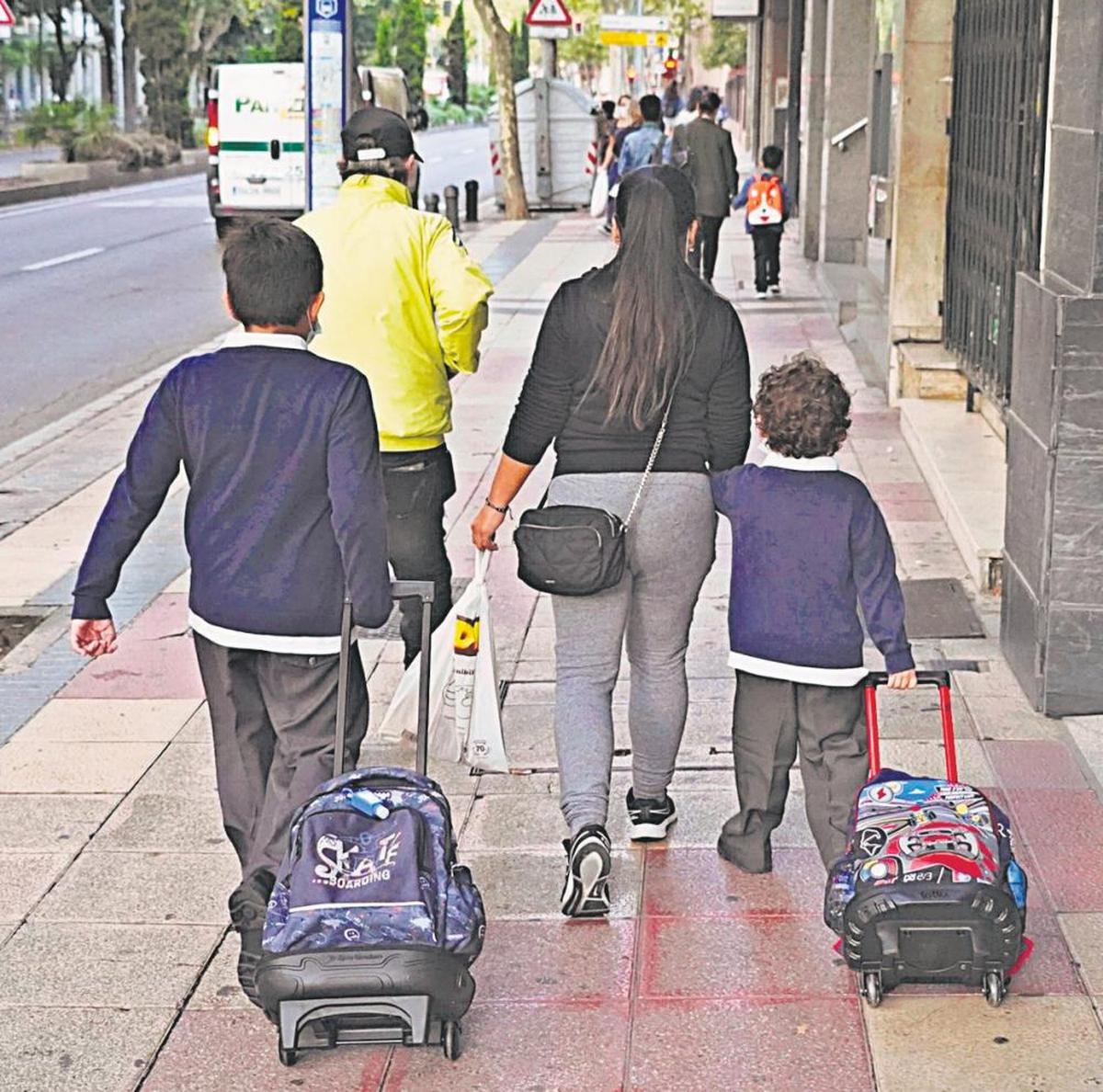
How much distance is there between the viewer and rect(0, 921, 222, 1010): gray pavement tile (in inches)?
174

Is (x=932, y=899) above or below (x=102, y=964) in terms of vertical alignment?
above

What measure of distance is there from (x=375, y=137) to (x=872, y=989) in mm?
2835

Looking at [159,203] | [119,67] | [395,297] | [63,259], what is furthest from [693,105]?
[119,67]

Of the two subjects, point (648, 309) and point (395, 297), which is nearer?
point (648, 309)

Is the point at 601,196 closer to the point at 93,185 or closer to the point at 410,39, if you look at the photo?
the point at 93,185

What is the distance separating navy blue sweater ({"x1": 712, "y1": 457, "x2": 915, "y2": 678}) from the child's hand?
0.15 feet

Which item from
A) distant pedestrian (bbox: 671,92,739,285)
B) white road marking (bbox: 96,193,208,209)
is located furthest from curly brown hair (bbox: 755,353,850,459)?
white road marking (bbox: 96,193,208,209)

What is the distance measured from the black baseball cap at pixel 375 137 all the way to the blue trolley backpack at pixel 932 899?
252 centimetres

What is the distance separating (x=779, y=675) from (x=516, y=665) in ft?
7.93

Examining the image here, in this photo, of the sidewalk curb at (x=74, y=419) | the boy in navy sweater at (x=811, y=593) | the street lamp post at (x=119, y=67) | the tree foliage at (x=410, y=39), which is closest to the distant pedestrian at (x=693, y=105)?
the sidewalk curb at (x=74, y=419)

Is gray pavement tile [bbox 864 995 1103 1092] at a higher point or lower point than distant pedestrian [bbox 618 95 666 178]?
lower

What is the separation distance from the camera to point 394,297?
18.6ft

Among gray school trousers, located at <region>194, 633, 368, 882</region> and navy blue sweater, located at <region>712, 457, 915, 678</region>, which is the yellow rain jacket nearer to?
navy blue sweater, located at <region>712, 457, 915, 678</region>

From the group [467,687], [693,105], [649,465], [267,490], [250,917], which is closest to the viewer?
[267,490]
